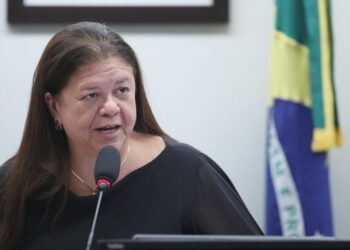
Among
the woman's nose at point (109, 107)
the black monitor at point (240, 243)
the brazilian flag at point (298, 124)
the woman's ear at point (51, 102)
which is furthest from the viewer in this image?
the brazilian flag at point (298, 124)

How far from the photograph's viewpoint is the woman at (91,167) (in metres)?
1.58

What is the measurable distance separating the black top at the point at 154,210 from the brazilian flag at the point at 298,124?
48 centimetres

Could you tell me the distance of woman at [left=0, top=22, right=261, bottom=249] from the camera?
1580mm

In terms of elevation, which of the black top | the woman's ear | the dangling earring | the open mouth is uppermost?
the woman's ear

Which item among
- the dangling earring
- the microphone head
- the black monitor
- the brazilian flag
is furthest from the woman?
the black monitor

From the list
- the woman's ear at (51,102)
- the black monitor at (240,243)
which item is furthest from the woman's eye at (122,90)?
the black monitor at (240,243)

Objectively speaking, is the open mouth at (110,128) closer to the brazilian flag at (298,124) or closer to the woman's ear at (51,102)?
the woman's ear at (51,102)

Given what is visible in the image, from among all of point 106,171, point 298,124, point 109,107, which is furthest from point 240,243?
point 298,124

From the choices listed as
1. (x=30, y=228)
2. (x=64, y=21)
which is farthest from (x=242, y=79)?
(x=30, y=228)

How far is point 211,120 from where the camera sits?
243 centimetres

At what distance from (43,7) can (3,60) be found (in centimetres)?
25

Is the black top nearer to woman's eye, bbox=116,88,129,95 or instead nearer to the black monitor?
woman's eye, bbox=116,88,129,95

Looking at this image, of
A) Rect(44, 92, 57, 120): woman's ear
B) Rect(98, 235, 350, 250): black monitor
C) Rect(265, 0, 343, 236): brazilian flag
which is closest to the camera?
Rect(98, 235, 350, 250): black monitor

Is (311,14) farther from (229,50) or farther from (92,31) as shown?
(92,31)
